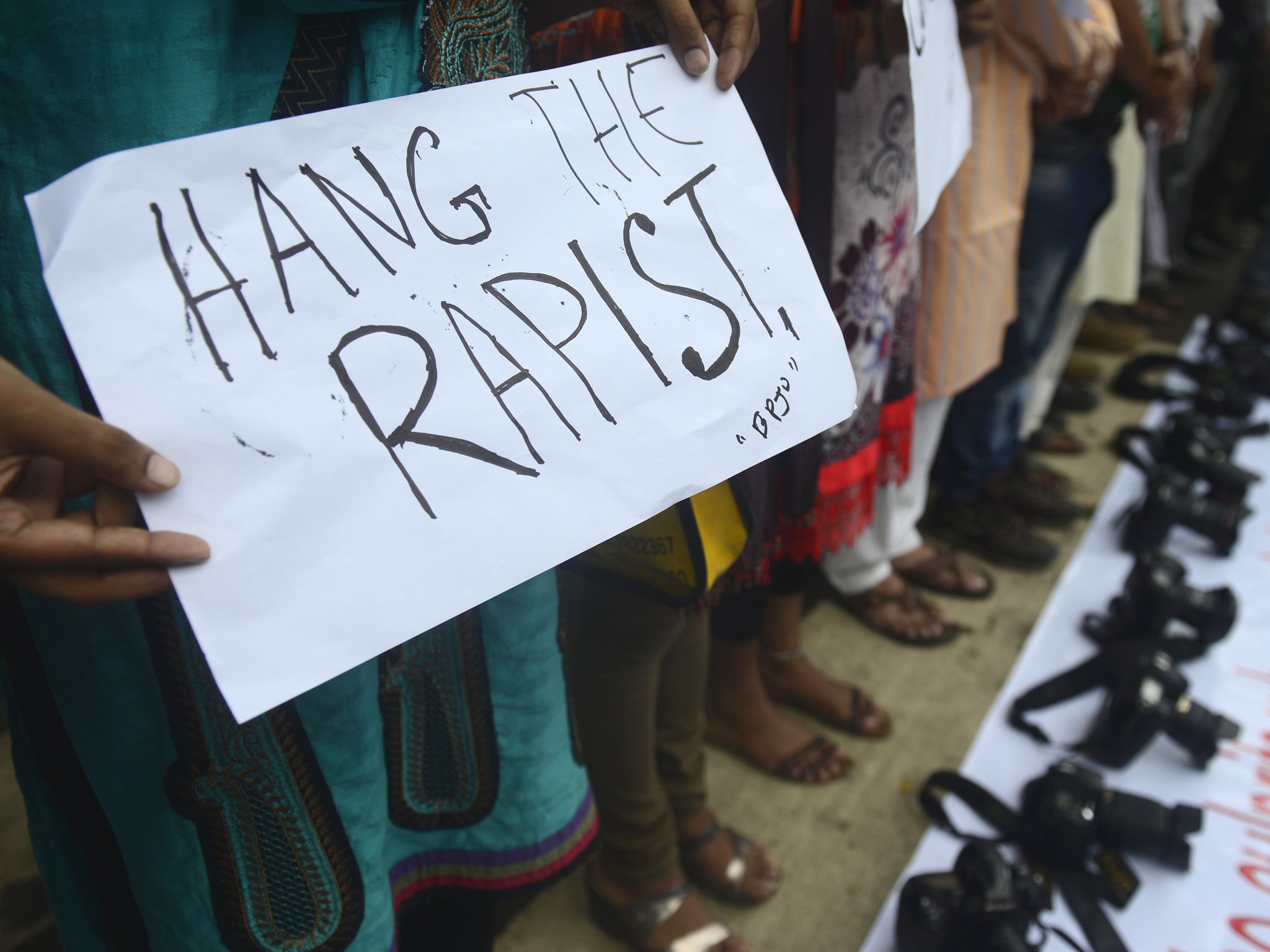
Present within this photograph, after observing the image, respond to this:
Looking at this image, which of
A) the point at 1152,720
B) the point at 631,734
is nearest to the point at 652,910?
the point at 631,734

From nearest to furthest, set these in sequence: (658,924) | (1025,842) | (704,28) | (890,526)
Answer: (704,28)
(658,924)
(1025,842)
(890,526)

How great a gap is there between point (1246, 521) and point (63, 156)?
7.00ft

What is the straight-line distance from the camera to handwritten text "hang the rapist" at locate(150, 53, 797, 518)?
1.21 feet

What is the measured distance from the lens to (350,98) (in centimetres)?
44

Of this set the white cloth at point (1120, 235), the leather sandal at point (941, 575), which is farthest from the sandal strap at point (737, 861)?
the white cloth at point (1120, 235)

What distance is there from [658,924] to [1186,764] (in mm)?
824

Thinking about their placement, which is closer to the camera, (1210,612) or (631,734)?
(631,734)

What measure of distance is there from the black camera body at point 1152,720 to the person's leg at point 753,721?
1.24ft

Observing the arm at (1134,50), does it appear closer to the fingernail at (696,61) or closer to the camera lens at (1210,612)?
the camera lens at (1210,612)

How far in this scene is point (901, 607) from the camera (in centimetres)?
154

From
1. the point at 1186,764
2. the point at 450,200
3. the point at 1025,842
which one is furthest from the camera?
the point at 1186,764

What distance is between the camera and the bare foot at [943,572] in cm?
163

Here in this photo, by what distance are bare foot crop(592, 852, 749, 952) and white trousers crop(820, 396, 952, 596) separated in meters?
0.64

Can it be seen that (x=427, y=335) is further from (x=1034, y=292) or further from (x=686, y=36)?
(x=1034, y=292)
